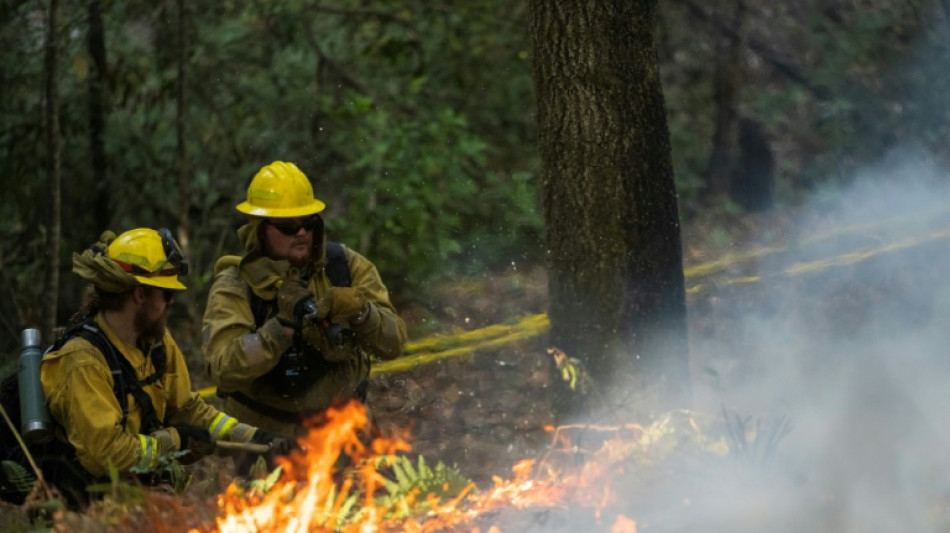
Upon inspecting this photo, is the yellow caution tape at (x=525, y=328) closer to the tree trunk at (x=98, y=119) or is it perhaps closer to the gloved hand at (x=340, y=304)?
the tree trunk at (x=98, y=119)

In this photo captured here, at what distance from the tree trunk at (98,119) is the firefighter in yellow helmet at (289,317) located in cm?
523

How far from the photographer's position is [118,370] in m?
4.41

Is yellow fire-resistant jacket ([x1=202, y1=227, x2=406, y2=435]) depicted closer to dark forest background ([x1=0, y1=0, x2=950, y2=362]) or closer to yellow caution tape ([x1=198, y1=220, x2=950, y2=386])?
yellow caution tape ([x1=198, y1=220, x2=950, y2=386])

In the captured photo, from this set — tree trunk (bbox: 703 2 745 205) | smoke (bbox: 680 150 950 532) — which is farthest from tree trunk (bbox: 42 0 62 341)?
tree trunk (bbox: 703 2 745 205)

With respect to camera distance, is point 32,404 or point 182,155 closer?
point 32,404

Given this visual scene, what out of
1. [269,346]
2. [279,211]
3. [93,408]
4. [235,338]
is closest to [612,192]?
[279,211]

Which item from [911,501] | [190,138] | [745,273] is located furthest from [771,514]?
[190,138]

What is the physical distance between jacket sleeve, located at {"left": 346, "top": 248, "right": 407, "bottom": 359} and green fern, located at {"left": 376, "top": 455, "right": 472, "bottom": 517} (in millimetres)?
535

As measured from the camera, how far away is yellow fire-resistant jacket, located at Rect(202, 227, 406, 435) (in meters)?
4.95

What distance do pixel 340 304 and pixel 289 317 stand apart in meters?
0.24

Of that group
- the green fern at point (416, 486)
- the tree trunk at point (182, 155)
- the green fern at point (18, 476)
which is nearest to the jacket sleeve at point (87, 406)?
the green fern at point (18, 476)

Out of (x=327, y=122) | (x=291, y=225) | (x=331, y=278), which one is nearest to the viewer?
(x=291, y=225)

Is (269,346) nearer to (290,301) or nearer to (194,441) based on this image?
(290,301)

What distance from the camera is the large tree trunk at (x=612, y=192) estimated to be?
5598 millimetres
